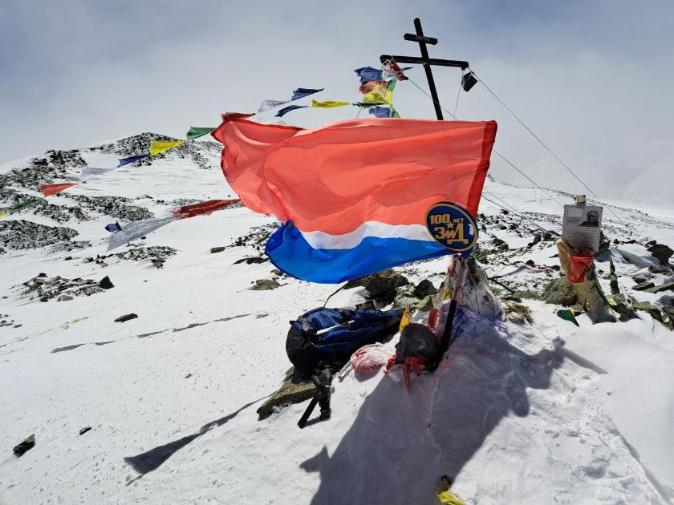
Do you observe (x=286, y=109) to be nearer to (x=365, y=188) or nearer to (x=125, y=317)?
(x=365, y=188)

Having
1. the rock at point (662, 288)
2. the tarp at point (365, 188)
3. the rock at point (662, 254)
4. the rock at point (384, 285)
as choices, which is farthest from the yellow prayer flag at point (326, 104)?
the rock at point (662, 254)

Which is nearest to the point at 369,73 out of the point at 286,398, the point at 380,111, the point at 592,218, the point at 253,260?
the point at 380,111

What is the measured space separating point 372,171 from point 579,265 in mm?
3108

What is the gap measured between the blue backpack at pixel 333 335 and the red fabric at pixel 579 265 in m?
2.43

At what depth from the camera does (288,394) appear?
4.81m

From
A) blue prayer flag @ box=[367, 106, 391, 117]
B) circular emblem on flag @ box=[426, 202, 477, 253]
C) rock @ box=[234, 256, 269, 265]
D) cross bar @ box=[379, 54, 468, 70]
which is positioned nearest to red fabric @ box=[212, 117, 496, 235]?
circular emblem on flag @ box=[426, 202, 477, 253]

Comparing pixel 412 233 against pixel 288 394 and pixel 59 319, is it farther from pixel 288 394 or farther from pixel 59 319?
pixel 59 319

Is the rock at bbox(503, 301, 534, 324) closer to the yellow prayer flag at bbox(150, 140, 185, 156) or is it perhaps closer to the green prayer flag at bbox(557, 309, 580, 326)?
the green prayer flag at bbox(557, 309, 580, 326)

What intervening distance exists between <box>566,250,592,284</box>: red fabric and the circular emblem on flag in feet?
7.69

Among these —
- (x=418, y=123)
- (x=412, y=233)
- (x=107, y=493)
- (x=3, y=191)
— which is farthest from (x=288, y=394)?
(x=3, y=191)

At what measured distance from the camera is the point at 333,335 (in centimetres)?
565

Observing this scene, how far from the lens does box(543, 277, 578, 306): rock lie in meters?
5.54

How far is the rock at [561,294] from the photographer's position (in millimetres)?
5539

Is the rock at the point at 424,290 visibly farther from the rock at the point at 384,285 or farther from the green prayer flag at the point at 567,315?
the green prayer flag at the point at 567,315
